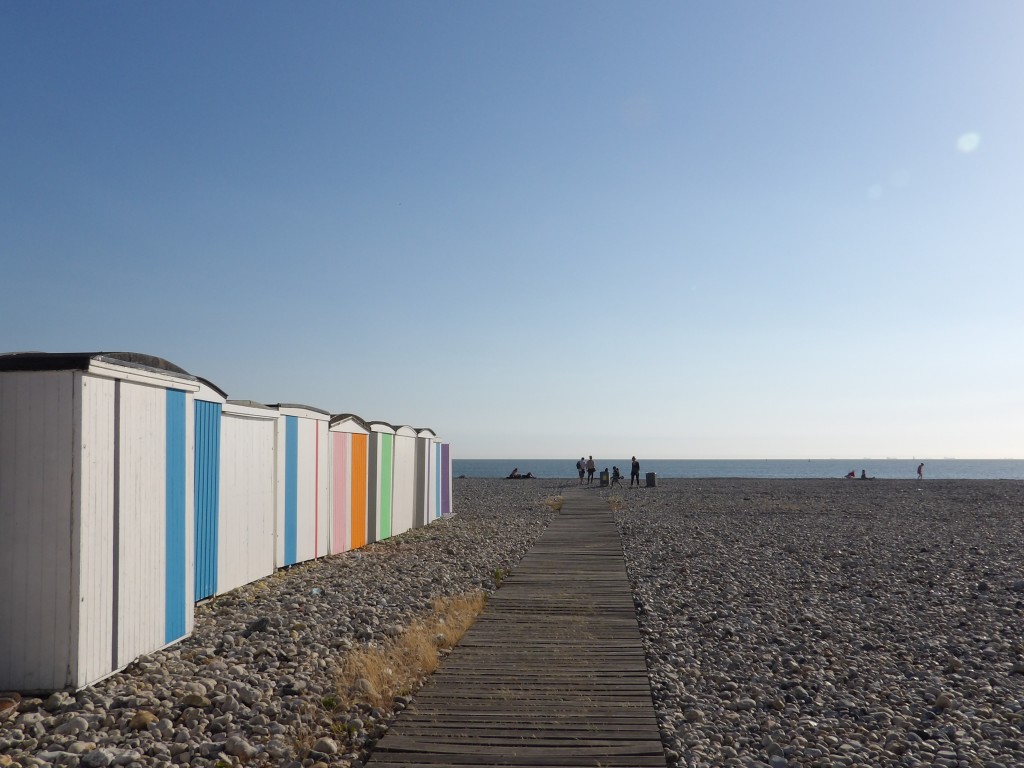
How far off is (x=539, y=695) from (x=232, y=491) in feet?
17.5

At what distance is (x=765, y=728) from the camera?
5082mm

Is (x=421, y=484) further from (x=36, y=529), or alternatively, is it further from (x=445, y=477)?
(x=36, y=529)

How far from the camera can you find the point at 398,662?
6.19 metres

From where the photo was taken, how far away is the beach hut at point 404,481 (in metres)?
16.6

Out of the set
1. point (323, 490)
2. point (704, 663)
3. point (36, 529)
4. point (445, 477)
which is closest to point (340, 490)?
point (323, 490)

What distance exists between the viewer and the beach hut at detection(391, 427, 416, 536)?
1664 centimetres

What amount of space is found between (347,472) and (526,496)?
18173mm

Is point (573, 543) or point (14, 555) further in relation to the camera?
point (573, 543)

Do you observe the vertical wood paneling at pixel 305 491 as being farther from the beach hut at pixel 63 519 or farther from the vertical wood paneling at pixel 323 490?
the beach hut at pixel 63 519

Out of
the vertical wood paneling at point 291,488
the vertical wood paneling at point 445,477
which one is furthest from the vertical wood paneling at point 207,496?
the vertical wood paneling at point 445,477

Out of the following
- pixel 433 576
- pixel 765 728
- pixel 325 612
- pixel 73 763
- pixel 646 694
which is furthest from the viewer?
pixel 433 576

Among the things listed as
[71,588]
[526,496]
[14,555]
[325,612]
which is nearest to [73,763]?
[71,588]

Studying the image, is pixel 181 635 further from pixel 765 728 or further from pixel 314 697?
pixel 765 728

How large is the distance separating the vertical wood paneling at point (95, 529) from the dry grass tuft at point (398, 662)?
68.0 inches
